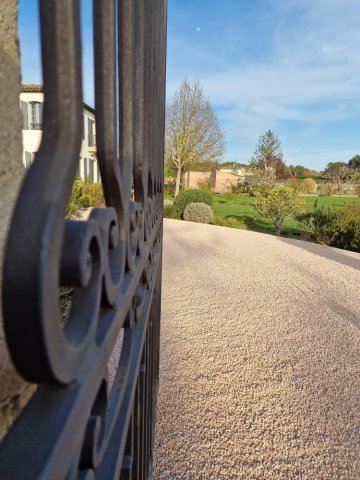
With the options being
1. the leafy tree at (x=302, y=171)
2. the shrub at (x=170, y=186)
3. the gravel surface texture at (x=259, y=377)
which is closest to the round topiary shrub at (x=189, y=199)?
the gravel surface texture at (x=259, y=377)

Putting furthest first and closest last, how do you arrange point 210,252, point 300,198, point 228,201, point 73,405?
point 228,201 < point 300,198 < point 210,252 < point 73,405

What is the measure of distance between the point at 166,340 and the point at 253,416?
5.40ft

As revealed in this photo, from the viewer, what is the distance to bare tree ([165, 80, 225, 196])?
81.9 feet

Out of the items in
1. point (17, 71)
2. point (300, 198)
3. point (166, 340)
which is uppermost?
point (17, 71)

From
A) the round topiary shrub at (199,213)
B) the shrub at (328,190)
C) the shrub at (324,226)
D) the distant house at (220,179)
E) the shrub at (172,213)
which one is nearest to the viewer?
the shrub at (324,226)

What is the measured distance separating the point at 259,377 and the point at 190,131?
24183mm

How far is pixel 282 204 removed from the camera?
14102mm

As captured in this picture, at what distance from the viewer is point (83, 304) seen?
37 cm

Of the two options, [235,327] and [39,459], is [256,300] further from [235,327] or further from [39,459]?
[39,459]

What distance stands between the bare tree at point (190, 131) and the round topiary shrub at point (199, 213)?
435 inches

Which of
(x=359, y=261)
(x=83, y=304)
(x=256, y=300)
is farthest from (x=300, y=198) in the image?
(x=83, y=304)

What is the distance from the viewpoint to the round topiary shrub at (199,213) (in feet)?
52.5

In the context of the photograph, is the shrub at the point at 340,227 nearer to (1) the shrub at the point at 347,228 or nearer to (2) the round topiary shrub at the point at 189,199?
(1) the shrub at the point at 347,228

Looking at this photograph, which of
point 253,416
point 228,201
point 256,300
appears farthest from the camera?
point 228,201
